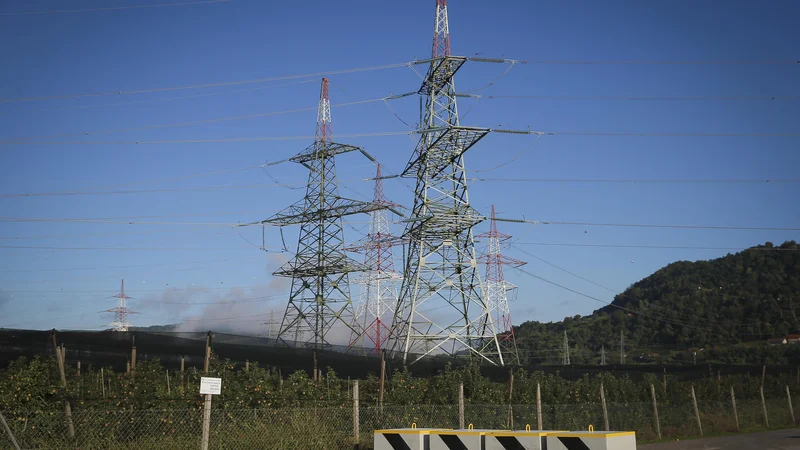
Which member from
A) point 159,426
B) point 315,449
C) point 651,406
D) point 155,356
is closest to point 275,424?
point 315,449

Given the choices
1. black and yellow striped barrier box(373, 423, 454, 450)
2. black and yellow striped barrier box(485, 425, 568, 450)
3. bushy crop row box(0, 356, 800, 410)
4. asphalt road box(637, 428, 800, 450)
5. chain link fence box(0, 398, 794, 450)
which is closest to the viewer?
black and yellow striped barrier box(485, 425, 568, 450)

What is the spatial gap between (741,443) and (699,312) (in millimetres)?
92433

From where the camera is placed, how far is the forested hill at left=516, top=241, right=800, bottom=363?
99.6m

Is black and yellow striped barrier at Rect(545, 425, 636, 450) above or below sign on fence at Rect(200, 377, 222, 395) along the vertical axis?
below

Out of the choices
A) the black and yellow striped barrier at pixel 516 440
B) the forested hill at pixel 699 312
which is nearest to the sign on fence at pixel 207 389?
the black and yellow striped barrier at pixel 516 440

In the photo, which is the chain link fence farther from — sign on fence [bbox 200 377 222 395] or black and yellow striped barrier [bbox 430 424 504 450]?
black and yellow striped barrier [bbox 430 424 504 450]

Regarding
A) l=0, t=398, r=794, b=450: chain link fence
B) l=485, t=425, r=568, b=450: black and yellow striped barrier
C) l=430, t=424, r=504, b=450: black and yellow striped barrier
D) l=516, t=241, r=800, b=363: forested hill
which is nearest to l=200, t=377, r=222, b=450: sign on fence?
l=0, t=398, r=794, b=450: chain link fence

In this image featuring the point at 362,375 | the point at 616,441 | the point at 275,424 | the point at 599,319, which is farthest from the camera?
the point at 599,319

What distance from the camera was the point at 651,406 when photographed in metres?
23.1

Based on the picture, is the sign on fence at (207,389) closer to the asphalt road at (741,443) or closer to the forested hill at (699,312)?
the asphalt road at (741,443)

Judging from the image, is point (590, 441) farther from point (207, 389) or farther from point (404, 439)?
point (207, 389)

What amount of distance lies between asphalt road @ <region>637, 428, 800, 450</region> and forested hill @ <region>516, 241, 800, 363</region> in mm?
76929

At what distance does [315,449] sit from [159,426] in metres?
2.80

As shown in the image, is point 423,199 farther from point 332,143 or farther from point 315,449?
point 315,449
